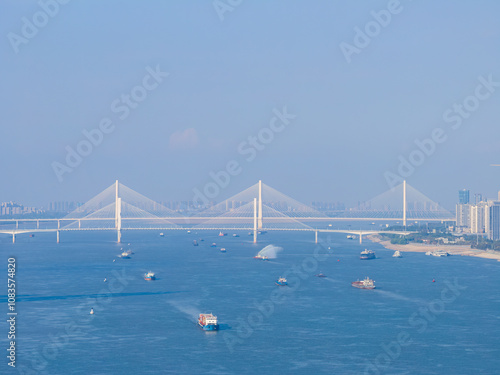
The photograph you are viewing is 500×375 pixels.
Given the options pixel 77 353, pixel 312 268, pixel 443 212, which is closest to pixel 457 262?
pixel 312 268

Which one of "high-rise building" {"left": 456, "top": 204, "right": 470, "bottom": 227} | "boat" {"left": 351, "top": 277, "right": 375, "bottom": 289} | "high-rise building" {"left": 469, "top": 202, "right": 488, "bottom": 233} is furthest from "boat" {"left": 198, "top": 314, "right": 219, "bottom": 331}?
"high-rise building" {"left": 456, "top": 204, "right": 470, "bottom": 227}

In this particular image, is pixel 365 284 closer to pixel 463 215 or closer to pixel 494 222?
pixel 494 222

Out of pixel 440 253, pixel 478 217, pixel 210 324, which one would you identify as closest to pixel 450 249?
pixel 440 253

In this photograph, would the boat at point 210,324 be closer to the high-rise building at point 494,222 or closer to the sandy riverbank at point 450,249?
the sandy riverbank at point 450,249

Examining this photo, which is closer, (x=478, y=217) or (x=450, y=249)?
(x=450, y=249)

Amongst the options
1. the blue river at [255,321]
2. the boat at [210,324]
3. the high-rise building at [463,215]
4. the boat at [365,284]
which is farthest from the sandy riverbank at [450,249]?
the boat at [210,324]

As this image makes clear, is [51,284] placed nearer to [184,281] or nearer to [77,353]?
[184,281]

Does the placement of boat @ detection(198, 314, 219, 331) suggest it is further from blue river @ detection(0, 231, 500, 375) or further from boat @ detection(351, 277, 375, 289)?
boat @ detection(351, 277, 375, 289)

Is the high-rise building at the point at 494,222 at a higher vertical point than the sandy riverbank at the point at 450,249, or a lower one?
higher
